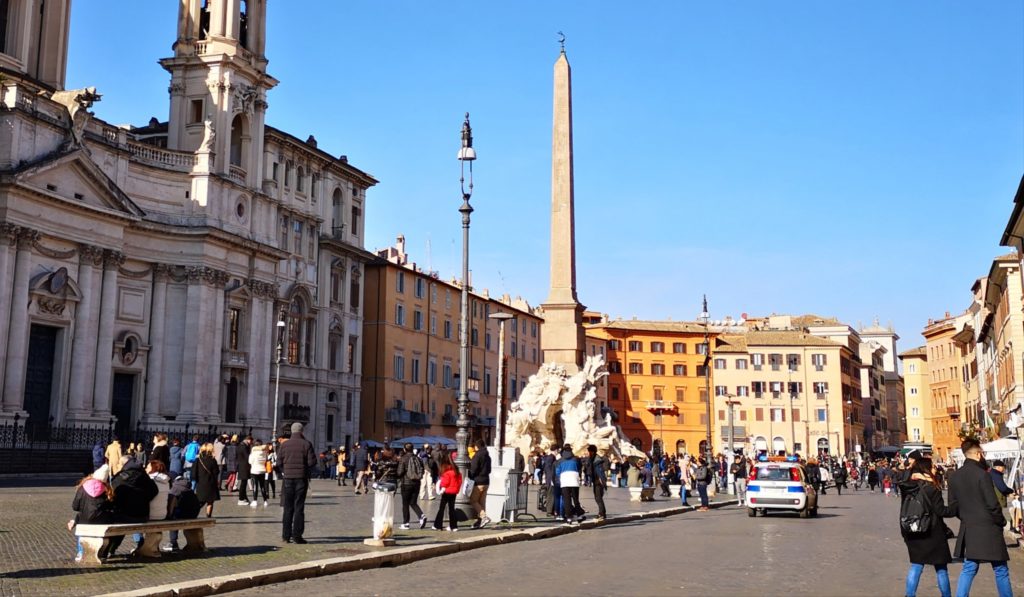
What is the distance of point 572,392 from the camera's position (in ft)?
118

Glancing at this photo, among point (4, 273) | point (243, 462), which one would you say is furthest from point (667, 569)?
point (4, 273)

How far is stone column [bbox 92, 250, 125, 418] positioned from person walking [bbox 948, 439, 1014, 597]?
36286 millimetres

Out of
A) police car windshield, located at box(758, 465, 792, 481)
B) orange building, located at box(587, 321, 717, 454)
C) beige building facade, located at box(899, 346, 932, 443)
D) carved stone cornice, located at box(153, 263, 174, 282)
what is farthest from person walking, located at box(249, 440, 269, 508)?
beige building facade, located at box(899, 346, 932, 443)

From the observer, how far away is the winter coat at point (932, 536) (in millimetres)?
8617

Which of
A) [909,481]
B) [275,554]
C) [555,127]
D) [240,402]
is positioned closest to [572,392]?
[555,127]

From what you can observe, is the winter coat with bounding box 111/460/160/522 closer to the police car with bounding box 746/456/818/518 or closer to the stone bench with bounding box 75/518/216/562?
the stone bench with bounding box 75/518/216/562

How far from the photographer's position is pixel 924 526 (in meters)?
8.59

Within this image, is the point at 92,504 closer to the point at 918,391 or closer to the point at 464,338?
the point at 464,338

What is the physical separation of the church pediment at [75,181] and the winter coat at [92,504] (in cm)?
2771

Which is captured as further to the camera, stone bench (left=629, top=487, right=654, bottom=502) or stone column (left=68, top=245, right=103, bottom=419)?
stone column (left=68, top=245, right=103, bottom=419)

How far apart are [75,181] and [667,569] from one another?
3281 centimetres

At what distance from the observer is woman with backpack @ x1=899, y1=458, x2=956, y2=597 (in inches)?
339

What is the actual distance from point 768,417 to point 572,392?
53567mm

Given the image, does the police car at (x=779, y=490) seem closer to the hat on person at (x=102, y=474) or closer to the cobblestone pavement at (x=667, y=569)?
the cobblestone pavement at (x=667, y=569)
